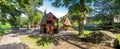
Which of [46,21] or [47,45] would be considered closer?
[47,45]

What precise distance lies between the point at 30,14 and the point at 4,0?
3588cm

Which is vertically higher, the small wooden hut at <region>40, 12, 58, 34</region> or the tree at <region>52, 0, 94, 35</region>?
the tree at <region>52, 0, 94, 35</region>

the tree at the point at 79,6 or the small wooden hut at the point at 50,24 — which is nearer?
the tree at the point at 79,6

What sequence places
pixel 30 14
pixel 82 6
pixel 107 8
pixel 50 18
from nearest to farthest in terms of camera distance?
pixel 82 6 < pixel 50 18 < pixel 107 8 < pixel 30 14

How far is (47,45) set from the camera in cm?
1742

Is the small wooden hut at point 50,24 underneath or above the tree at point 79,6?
underneath

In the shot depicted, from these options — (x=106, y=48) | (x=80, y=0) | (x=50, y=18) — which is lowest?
(x=106, y=48)

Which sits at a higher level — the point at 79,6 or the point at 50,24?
the point at 79,6

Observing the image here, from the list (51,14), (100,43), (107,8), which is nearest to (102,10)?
(107,8)

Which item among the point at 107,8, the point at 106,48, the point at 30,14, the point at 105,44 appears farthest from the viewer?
the point at 30,14

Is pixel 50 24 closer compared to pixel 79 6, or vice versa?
pixel 79 6

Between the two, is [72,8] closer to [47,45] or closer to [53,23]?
[53,23]

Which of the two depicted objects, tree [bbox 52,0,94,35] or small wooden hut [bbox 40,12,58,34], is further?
small wooden hut [bbox 40,12,58,34]

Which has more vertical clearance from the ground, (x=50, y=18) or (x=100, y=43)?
(x=50, y=18)
